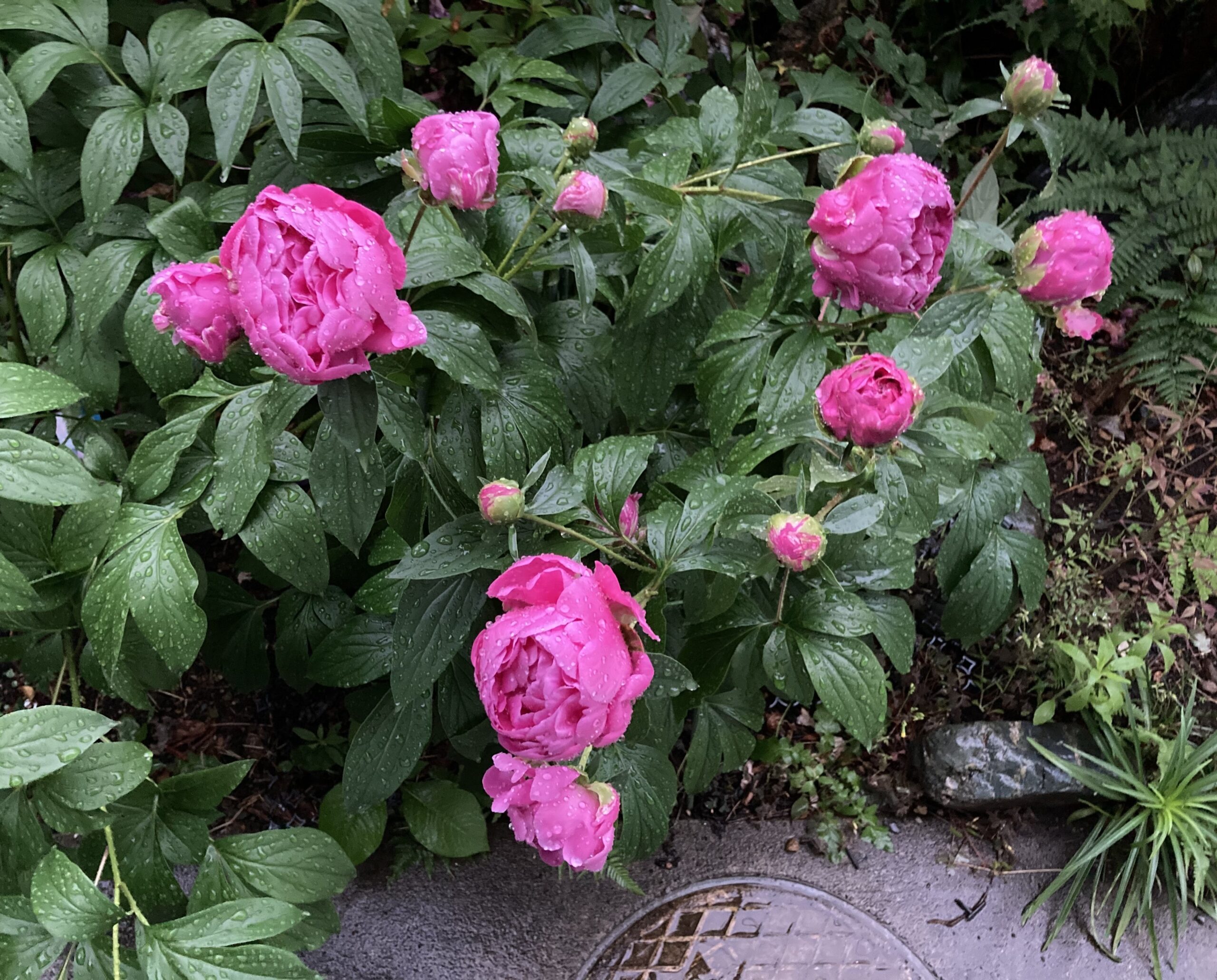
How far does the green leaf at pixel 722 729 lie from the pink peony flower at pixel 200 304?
3.45 feet

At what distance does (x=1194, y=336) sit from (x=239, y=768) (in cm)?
255

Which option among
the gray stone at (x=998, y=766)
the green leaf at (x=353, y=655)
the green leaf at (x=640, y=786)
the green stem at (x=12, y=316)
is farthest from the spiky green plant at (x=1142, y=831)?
the green stem at (x=12, y=316)

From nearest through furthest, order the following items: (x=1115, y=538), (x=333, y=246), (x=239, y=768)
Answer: (x=333, y=246) → (x=239, y=768) → (x=1115, y=538)

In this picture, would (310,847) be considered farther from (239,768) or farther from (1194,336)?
(1194,336)

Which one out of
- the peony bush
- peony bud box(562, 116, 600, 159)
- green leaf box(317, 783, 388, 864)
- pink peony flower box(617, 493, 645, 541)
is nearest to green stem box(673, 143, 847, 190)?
the peony bush

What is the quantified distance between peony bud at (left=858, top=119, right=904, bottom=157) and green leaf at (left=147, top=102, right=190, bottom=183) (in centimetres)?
88

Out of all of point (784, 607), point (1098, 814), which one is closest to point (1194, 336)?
point (1098, 814)

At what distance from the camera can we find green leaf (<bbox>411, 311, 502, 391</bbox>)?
90 centimetres

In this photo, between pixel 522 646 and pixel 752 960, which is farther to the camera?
pixel 752 960

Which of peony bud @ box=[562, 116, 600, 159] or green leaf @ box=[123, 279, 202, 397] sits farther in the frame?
green leaf @ box=[123, 279, 202, 397]

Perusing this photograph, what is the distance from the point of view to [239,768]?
124 cm

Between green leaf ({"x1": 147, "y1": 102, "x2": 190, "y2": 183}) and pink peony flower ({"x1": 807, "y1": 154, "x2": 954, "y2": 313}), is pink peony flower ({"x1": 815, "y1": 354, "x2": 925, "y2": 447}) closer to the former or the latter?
pink peony flower ({"x1": 807, "y1": 154, "x2": 954, "y2": 313})

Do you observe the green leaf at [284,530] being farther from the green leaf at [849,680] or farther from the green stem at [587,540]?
the green leaf at [849,680]

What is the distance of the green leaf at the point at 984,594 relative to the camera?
1655 mm
